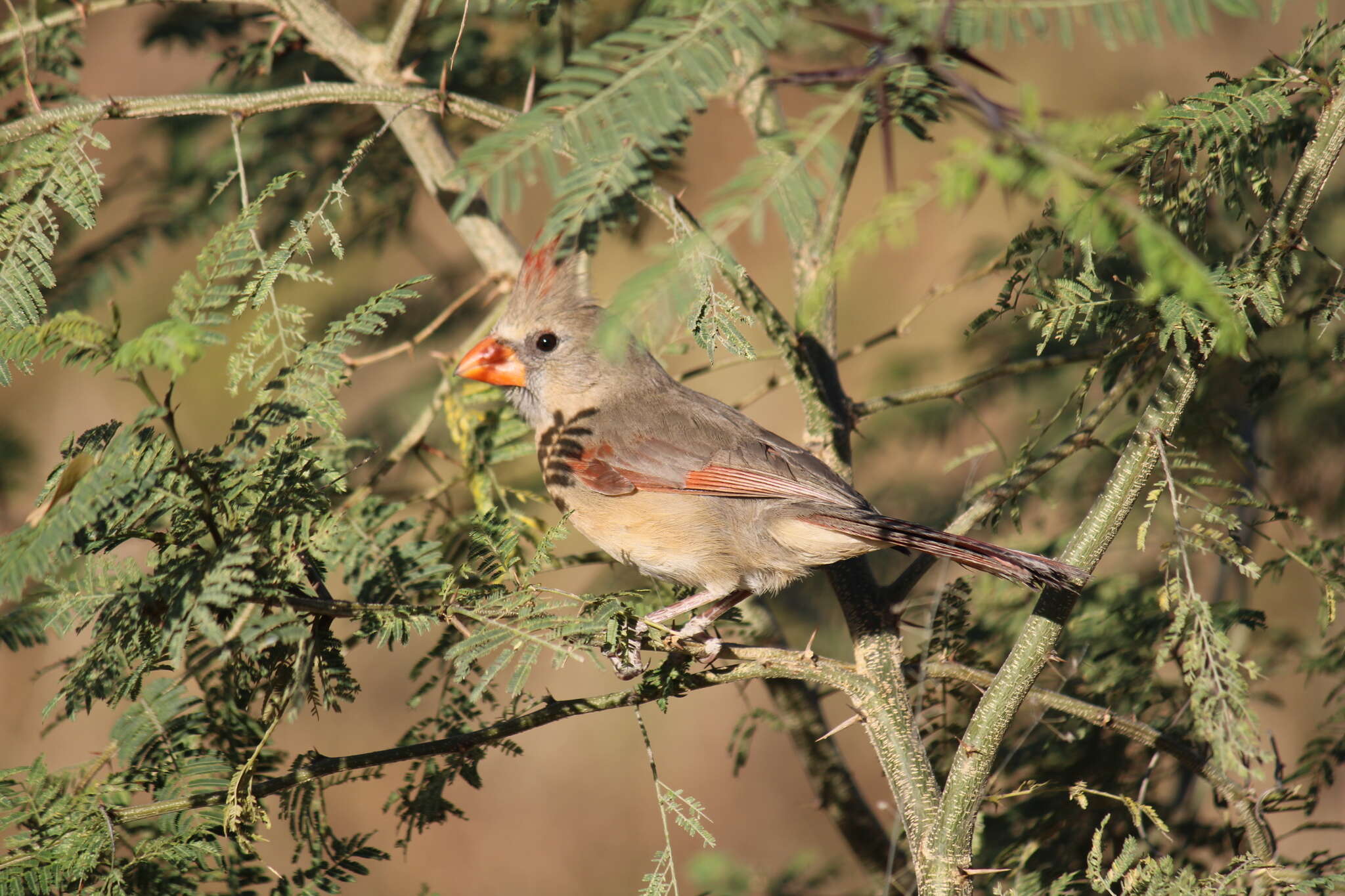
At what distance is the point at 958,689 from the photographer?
2.18 metres

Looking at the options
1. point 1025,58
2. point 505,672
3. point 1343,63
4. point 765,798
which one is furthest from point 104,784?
point 1025,58

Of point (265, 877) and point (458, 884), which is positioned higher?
point (265, 877)

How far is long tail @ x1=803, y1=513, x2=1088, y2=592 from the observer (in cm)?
170

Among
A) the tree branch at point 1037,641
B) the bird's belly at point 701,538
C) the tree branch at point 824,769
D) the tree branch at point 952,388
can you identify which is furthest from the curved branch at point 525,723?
the tree branch at point 824,769

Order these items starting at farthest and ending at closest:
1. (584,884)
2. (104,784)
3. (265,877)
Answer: (584,884)
(265,877)
(104,784)

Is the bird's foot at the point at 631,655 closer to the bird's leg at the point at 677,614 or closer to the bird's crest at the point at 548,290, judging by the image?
the bird's leg at the point at 677,614

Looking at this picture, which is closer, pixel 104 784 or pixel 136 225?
pixel 104 784

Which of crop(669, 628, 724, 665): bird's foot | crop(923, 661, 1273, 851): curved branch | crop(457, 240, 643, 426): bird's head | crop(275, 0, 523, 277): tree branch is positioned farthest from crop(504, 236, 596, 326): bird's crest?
crop(923, 661, 1273, 851): curved branch

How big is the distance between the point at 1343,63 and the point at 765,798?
5.12 meters

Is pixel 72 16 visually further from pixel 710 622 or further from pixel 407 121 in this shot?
pixel 710 622

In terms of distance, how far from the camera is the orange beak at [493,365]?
8.88 ft

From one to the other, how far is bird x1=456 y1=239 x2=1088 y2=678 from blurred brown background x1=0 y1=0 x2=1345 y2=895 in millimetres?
992

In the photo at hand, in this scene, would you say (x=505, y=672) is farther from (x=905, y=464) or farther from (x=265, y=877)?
(x=905, y=464)

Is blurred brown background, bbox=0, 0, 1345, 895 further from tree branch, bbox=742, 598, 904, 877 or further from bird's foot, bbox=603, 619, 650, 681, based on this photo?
bird's foot, bbox=603, 619, 650, 681
